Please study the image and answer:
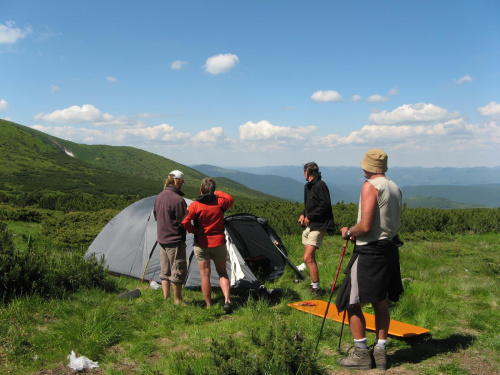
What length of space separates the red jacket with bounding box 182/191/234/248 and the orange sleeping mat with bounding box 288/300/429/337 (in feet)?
5.39

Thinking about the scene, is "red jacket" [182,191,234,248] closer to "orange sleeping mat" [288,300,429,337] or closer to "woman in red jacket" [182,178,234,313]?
"woman in red jacket" [182,178,234,313]

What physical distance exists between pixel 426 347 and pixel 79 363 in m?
3.92

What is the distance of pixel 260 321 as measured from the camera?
5.38 m

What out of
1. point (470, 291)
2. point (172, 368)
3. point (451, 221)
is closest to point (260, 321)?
point (172, 368)

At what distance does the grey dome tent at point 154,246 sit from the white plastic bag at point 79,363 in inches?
138

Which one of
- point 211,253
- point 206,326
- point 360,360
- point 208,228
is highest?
point 208,228

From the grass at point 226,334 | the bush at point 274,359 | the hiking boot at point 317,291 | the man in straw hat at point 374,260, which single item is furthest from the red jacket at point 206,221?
the man in straw hat at point 374,260

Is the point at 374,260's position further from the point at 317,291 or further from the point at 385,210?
the point at 317,291

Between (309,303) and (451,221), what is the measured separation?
41.0 feet

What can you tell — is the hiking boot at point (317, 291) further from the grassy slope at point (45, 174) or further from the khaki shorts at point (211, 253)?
the grassy slope at point (45, 174)

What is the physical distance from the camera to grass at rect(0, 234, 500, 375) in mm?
3852

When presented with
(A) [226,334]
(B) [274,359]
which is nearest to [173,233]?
(A) [226,334]

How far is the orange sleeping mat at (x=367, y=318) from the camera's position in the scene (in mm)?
4795

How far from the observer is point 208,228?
596 cm
